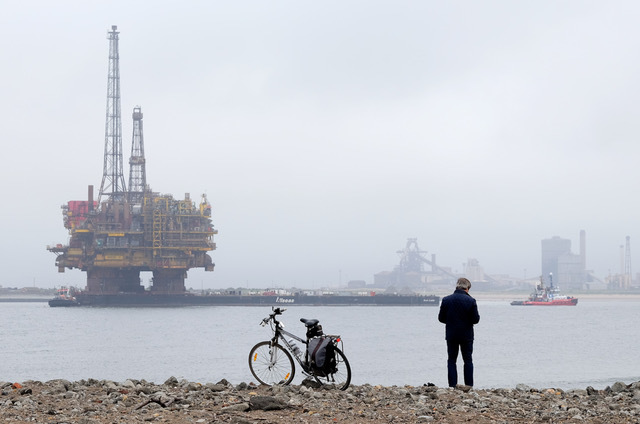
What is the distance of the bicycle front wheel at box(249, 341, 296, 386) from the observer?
11828 mm

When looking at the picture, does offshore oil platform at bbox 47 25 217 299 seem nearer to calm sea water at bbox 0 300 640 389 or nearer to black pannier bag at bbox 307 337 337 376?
calm sea water at bbox 0 300 640 389

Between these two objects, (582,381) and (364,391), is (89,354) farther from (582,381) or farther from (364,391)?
(364,391)

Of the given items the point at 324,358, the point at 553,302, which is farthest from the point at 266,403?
the point at 553,302

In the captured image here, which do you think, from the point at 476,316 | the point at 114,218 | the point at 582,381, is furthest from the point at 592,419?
the point at 114,218

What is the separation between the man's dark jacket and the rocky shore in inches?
30.1

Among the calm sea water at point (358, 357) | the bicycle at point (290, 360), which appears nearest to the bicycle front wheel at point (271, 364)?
the bicycle at point (290, 360)

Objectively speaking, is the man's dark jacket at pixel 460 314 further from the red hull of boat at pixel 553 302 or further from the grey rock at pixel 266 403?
the red hull of boat at pixel 553 302

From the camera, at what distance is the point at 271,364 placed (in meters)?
11.9

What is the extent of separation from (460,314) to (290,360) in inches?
97.5

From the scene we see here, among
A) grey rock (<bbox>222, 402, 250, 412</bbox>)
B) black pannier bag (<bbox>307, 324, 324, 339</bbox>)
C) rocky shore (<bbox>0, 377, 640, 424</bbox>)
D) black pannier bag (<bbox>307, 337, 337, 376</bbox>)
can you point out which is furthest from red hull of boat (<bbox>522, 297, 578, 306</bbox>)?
grey rock (<bbox>222, 402, 250, 412</bbox>)

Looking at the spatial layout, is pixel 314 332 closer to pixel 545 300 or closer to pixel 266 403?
pixel 266 403

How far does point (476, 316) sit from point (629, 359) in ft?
97.2

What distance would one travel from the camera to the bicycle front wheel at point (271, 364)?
11828 mm

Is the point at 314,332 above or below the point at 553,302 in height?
above
